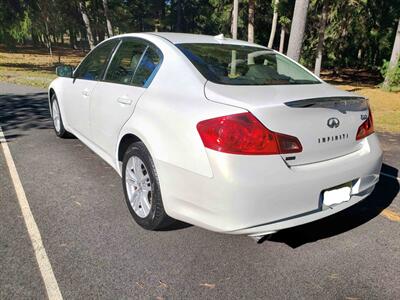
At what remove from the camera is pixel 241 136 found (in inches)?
94.0

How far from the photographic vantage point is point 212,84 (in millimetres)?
2773

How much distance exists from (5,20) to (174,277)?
70.3 feet

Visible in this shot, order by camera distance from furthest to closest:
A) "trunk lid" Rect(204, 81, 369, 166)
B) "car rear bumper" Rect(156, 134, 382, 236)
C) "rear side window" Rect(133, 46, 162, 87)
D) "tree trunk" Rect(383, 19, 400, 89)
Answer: "tree trunk" Rect(383, 19, 400, 89), "rear side window" Rect(133, 46, 162, 87), "trunk lid" Rect(204, 81, 369, 166), "car rear bumper" Rect(156, 134, 382, 236)

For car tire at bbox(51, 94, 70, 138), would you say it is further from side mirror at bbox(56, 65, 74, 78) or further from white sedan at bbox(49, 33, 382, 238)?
white sedan at bbox(49, 33, 382, 238)

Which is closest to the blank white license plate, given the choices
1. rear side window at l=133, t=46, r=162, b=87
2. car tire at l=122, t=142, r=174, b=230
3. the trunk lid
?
the trunk lid

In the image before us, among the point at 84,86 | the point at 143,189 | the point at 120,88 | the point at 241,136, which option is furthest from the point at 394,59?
the point at 241,136

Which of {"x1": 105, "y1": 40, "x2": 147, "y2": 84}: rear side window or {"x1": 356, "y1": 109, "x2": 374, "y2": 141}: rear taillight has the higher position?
{"x1": 105, "y1": 40, "x2": 147, "y2": 84}: rear side window

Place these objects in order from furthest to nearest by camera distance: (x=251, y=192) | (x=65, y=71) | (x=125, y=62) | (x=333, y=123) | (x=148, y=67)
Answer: (x=65, y=71), (x=125, y=62), (x=148, y=67), (x=333, y=123), (x=251, y=192)

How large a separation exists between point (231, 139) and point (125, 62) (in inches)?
76.8

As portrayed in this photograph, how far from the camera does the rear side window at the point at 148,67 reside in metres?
3.24

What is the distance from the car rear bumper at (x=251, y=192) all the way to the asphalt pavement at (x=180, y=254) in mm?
406

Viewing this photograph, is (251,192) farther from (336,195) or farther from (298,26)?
(298,26)

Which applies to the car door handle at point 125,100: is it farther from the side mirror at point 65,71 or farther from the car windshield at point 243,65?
the side mirror at point 65,71

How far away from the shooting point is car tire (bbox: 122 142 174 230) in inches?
115
